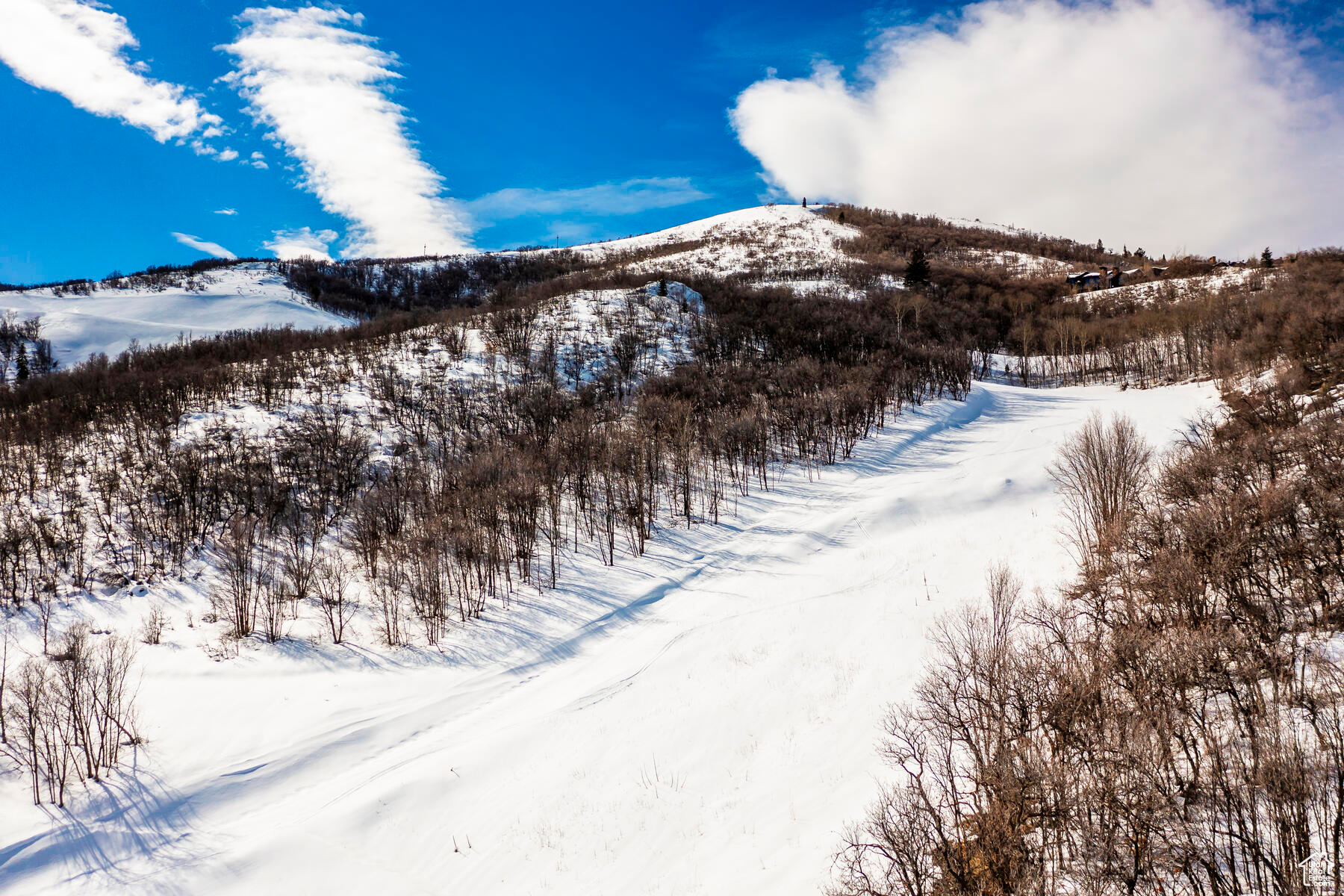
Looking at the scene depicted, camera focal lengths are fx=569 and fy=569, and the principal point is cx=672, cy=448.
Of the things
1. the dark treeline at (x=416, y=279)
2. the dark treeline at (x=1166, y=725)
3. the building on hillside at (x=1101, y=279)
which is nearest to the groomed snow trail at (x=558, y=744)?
the dark treeline at (x=1166, y=725)

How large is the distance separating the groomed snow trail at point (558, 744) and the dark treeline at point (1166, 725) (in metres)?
2.80

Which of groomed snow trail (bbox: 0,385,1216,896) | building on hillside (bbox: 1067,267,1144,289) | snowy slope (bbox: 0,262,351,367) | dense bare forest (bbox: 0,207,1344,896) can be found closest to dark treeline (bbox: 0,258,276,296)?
snowy slope (bbox: 0,262,351,367)

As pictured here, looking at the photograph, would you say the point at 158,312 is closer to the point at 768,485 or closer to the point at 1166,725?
the point at 768,485

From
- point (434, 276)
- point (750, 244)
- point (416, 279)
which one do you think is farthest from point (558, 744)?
point (434, 276)

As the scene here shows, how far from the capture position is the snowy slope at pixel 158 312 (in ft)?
217

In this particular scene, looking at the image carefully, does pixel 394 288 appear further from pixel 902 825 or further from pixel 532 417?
pixel 902 825

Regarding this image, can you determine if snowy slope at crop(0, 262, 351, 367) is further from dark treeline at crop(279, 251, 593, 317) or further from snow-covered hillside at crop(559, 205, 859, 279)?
snow-covered hillside at crop(559, 205, 859, 279)

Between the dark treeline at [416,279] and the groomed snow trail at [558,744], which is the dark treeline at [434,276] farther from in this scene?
the groomed snow trail at [558,744]

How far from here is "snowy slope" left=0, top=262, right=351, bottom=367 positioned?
217ft

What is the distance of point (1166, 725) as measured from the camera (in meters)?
8.90

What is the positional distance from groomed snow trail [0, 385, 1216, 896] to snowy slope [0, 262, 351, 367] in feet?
204

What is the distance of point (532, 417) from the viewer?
41969 millimetres

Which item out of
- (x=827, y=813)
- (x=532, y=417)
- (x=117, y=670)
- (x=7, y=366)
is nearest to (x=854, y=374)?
(x=532, y=417)

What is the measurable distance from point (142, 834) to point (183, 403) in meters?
33.5
